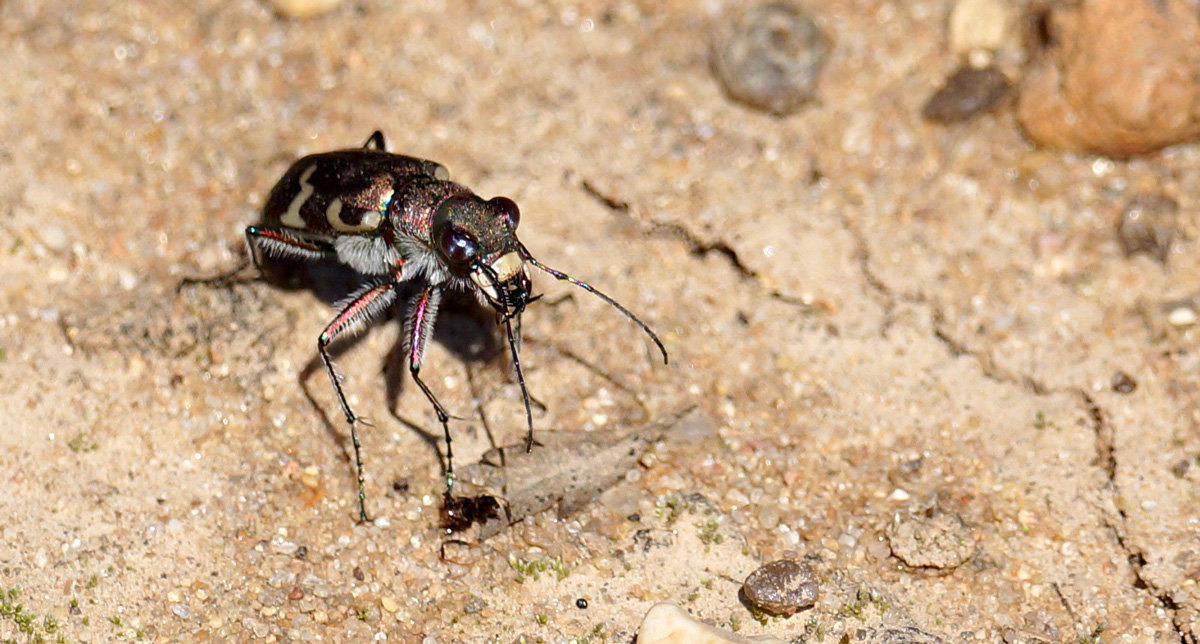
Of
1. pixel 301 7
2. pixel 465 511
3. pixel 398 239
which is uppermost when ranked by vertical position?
pixel 301 7

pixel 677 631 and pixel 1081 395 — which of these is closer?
pixel 677 631

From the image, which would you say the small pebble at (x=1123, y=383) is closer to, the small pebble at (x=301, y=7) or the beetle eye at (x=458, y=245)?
the beetle eye at (x=458, y=245)

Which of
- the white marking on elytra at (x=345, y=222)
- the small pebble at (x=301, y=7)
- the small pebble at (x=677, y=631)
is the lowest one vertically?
the small pebble at (x=677, y=631)

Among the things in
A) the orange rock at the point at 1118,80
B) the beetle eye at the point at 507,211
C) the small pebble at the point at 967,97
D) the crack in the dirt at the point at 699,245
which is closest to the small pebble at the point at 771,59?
the small pebble at the point at 967,97

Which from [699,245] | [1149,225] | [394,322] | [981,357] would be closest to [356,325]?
[394,322]


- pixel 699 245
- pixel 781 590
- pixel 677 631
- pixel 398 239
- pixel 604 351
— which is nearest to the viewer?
pixel 677 631

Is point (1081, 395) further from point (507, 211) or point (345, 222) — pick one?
point (345, 222)

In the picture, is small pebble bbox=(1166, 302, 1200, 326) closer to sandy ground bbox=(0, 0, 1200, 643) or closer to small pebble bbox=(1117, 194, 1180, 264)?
sandy ground bbox=(0, 0, 1200, 643)

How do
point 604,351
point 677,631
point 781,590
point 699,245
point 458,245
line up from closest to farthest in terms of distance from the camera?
point 677,631
point 781,590
point 458,245
point 604,351
point 699,245
